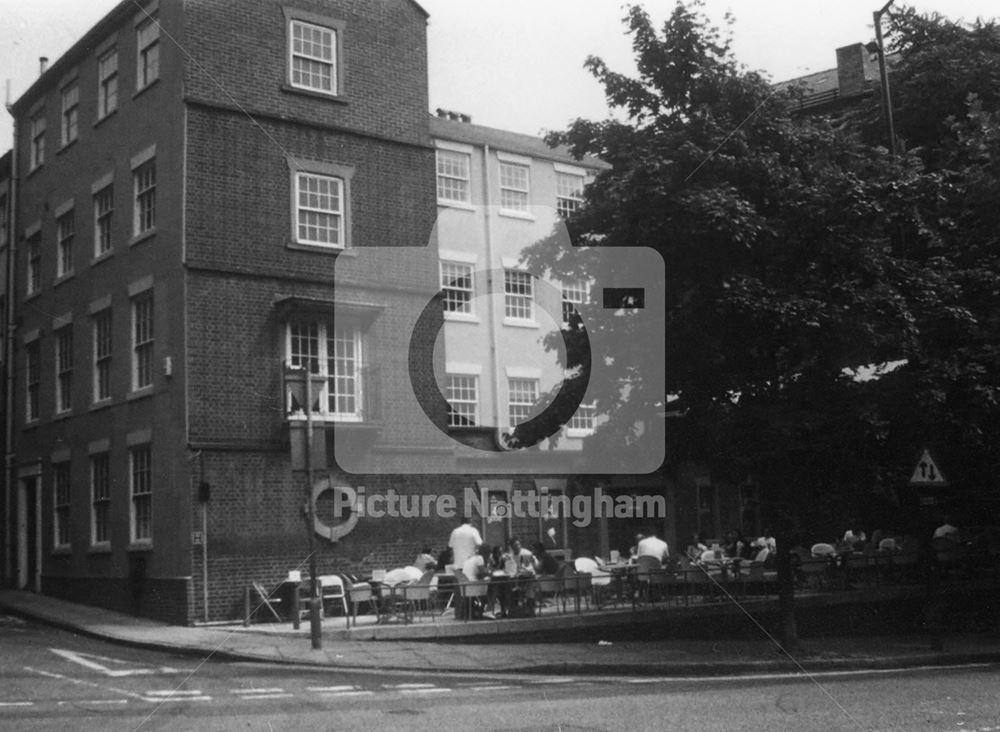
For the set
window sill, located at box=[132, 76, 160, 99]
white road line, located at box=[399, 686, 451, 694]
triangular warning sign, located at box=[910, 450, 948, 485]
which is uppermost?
window sill, located at box=[132, 76, 160, 99]

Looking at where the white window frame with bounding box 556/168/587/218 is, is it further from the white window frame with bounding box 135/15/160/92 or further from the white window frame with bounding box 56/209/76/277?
the white window frame with bounding box 56/209/76/277

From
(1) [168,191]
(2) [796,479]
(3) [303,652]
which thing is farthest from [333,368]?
(2) [796,479]

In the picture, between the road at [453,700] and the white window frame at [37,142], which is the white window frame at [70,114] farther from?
the road at [453,700]

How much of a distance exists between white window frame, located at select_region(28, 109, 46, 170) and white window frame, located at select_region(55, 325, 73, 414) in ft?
15.6

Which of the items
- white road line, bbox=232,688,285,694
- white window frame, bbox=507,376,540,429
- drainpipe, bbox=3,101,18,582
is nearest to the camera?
white road line, bbox=232,688,285,694

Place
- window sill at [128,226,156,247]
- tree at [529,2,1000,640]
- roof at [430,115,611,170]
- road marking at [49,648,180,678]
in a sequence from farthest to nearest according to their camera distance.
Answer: roof at [430,115,611,170], window sill at [128,226,156,247], tree at [529,2,1000,640], road marking at [49,648,180,678]

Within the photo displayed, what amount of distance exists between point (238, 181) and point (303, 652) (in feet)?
35.7

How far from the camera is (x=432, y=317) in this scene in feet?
90.0

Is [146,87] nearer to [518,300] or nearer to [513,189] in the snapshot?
[513,189]

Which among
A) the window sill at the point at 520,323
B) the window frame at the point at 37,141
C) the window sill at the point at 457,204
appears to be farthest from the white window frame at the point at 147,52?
the window sill at the point at 520,323

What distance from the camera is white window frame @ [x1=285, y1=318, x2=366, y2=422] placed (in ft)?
82.5

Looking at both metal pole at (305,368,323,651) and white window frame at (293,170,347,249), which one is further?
white window frame at (293,170,347,249)

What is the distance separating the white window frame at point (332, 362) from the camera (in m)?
25.1

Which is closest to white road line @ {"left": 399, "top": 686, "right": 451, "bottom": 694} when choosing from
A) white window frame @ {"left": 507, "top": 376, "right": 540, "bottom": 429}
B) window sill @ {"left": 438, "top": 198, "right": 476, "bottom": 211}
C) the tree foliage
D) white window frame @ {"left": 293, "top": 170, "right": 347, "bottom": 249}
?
the tree foliage
